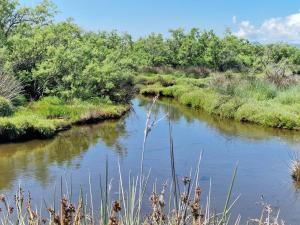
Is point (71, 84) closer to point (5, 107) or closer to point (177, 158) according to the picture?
point (5, 107)

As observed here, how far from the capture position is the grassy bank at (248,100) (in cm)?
2391

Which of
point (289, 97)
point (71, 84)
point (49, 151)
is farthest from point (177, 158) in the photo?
point (289, 97)

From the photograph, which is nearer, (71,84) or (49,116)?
(49,116)

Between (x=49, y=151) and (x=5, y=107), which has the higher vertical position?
(x=5, y=107)

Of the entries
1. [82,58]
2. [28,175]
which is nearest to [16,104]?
[82,58]

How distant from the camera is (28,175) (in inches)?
551

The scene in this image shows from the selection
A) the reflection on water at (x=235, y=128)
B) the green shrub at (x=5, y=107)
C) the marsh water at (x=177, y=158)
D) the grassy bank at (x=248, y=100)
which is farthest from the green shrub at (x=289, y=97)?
the green shrub at (x=5, y=107)

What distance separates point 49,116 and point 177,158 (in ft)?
24.5

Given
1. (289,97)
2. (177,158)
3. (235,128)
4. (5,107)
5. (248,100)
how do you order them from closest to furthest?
(177,158), (5,107), (235,128), (248,100), (289,97)

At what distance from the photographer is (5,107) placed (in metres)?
19.9

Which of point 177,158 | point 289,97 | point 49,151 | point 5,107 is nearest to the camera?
point 177,158

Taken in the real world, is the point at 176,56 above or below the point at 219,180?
above

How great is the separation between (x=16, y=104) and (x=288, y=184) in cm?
1331

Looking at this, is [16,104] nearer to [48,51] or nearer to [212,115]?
[48,51]
